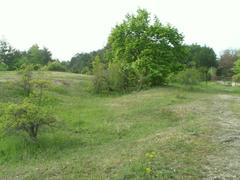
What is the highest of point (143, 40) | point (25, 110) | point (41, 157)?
point (143, 40)

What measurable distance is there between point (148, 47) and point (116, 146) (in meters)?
25.2

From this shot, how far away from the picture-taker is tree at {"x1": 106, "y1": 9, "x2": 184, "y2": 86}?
117 feet

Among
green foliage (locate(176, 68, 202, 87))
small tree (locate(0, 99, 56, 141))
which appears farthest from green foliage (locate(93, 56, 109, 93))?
small tree (locate(0, 99, 56, 141))

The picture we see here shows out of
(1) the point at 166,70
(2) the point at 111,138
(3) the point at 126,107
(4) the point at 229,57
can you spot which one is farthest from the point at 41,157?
(4) the point at 229,57

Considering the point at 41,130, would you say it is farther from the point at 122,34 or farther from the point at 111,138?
the point at 122,34

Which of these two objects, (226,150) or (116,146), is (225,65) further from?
(226,150)

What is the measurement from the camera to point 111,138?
1360 centimetres

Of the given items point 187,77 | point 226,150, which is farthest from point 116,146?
point 187,77

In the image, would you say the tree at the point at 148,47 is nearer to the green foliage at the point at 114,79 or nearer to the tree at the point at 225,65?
the green foliage at the point at 114,79

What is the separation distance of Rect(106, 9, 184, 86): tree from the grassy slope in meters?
15.5

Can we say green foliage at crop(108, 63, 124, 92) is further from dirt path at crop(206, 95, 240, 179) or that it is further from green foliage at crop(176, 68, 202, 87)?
dirt path at crop(206, 95, 240, 179)

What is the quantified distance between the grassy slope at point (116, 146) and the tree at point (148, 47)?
15.5m

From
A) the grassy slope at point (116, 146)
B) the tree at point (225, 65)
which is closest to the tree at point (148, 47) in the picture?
the grassy slope at point (116, 146)

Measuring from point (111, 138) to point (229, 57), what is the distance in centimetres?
7587
